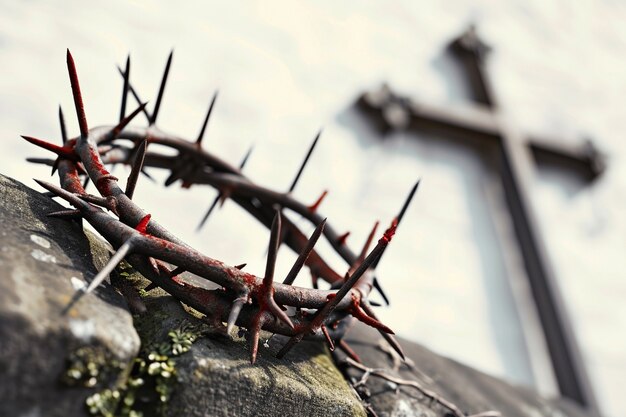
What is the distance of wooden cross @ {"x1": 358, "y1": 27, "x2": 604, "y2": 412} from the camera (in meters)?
2.28

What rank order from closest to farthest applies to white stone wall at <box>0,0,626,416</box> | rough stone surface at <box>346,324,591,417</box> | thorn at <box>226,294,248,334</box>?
thorn at <box>226,294,248,334</box> < rough stone surface at <box>346,324,591,417</box> < white stone wall at <box>0,0,626,416</box>

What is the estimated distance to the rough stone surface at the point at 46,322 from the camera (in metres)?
0.56

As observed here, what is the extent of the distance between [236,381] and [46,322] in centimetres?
23

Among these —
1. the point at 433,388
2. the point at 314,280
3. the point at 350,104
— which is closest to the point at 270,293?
the point at 314,280

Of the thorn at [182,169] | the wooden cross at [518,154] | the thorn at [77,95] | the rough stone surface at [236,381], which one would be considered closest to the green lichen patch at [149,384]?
the rough stone surface at [236,381]

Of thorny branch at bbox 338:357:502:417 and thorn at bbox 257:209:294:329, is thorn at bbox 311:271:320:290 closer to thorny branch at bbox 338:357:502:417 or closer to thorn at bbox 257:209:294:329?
thorny branch at bbox 338:357:502:417

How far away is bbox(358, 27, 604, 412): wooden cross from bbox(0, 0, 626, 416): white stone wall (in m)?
0.11

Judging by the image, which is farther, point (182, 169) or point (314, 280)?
point (182, 169)

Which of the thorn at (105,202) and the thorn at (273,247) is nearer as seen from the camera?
the thorn at (273,247)

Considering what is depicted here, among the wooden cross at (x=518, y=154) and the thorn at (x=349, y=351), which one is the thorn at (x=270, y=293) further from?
the wooden cross at (x=518, y=154)

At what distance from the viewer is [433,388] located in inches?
44.5

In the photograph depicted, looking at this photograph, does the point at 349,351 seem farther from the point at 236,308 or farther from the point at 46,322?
the point at 46,322

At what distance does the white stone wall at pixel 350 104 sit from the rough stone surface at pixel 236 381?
0.97 metres

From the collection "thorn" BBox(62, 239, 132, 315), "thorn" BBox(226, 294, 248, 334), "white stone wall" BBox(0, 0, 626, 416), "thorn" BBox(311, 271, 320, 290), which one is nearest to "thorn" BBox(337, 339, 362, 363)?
"thorn" BBox(311, 271, 320, 290)
